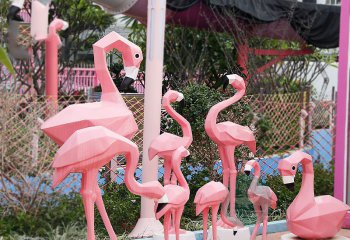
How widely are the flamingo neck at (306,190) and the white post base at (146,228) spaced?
49.0 inches

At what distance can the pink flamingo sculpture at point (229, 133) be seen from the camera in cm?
614

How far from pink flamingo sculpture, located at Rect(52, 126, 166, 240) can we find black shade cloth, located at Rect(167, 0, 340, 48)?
19.4 ft

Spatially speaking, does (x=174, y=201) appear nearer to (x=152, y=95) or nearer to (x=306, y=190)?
(x=306, y=190)

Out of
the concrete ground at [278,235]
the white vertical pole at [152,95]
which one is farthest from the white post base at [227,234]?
the white vertical pole at [152,95]

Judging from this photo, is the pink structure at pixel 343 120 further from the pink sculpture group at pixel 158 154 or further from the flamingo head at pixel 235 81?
the flamingo head at pixel 235 81

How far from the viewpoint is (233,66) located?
8195 mm

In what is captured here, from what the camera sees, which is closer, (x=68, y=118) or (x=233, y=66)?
(x=68, y=118)

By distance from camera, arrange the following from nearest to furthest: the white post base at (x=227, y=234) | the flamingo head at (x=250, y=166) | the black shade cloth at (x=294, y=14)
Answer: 1. the flamingo head at (x=250, y=166)
2. the white post base at (x=227, y=234)
3. the black shade cloth at (x=294, y=14)

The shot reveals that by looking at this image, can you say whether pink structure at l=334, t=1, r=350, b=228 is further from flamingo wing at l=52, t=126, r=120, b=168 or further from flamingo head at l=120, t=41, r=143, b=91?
flamingo wing at l=52, t=126, r=120, b=168

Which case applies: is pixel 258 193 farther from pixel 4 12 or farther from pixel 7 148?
pixel 4 12

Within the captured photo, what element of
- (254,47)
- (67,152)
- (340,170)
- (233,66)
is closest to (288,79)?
(254,47)

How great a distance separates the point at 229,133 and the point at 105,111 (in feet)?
4.61

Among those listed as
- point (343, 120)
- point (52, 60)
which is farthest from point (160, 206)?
point (52, 60)

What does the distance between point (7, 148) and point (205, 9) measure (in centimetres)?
535
